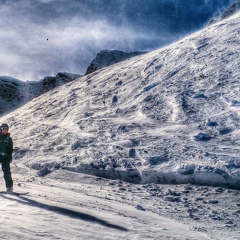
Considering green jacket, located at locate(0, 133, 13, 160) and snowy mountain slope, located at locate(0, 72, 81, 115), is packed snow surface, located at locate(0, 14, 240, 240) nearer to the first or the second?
green jacket, located at locate(0, 133, 13, 160)

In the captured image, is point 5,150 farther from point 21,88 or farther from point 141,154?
point 21,88

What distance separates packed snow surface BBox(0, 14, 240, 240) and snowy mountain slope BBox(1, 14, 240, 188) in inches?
1.5

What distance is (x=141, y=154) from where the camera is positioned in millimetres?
8797

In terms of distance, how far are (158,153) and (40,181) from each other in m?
3.05

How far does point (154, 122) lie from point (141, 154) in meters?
2.37

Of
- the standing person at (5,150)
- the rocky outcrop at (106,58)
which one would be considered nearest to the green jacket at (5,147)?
the standing person at (5,150)

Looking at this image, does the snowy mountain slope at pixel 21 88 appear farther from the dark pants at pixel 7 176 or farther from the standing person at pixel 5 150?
the dark pants at pixel 7 176

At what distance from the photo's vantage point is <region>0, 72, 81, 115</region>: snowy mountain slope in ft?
165

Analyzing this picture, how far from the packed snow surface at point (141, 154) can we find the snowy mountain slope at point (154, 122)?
0.12 ft

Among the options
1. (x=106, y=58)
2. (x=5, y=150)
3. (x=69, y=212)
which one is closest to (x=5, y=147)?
(x=5, y=150)

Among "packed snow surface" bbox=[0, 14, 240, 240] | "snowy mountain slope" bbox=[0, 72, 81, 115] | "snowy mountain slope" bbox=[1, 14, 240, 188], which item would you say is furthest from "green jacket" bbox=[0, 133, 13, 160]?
"snowy mountain slope" bbox=[0, 72, 81, 115]

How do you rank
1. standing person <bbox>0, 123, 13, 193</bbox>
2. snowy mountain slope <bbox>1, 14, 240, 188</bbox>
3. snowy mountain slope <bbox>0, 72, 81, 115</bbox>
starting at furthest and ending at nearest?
snowy mountain slope <bbox>0, 72, 81, 115</bbox> → snowy mountain slope <bbox>1, 14, 240, 188</bbox> → standing person <bbox>0, 123, 13, 193</bbox>

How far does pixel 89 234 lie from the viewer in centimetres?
388

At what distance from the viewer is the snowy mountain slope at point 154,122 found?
801cm
